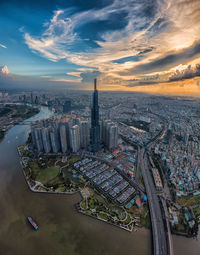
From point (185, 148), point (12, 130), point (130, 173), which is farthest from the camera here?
point (12, 130)

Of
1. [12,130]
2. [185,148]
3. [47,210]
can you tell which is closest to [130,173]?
[47,210]

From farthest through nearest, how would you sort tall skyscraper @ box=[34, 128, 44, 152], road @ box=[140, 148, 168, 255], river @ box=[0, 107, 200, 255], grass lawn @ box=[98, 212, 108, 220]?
tall skyscraper @ box=[34, 128, 44, 152], grass lawn @ box=[98, 212, 108, 220], road @ box=[140, 148, 168, 255], river @ box=[0, 107, 200, 255]

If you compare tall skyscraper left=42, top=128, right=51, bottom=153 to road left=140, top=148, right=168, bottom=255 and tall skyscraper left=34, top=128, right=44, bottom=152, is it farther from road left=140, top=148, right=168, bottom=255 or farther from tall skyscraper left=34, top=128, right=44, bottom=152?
road left=140, top=148, right=168, bottom=255

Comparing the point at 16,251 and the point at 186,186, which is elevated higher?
the point at 186,186

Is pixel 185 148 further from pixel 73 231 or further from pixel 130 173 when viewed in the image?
pixel 73 231

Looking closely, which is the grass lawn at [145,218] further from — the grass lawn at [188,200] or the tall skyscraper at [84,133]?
the tall skyscraper at [84,133]

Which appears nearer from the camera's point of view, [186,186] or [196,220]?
A: [196,220]

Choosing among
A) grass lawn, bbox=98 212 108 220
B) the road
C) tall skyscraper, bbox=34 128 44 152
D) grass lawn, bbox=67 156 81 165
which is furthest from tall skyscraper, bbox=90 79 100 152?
grass lawn, bbox=98 212 108 220
